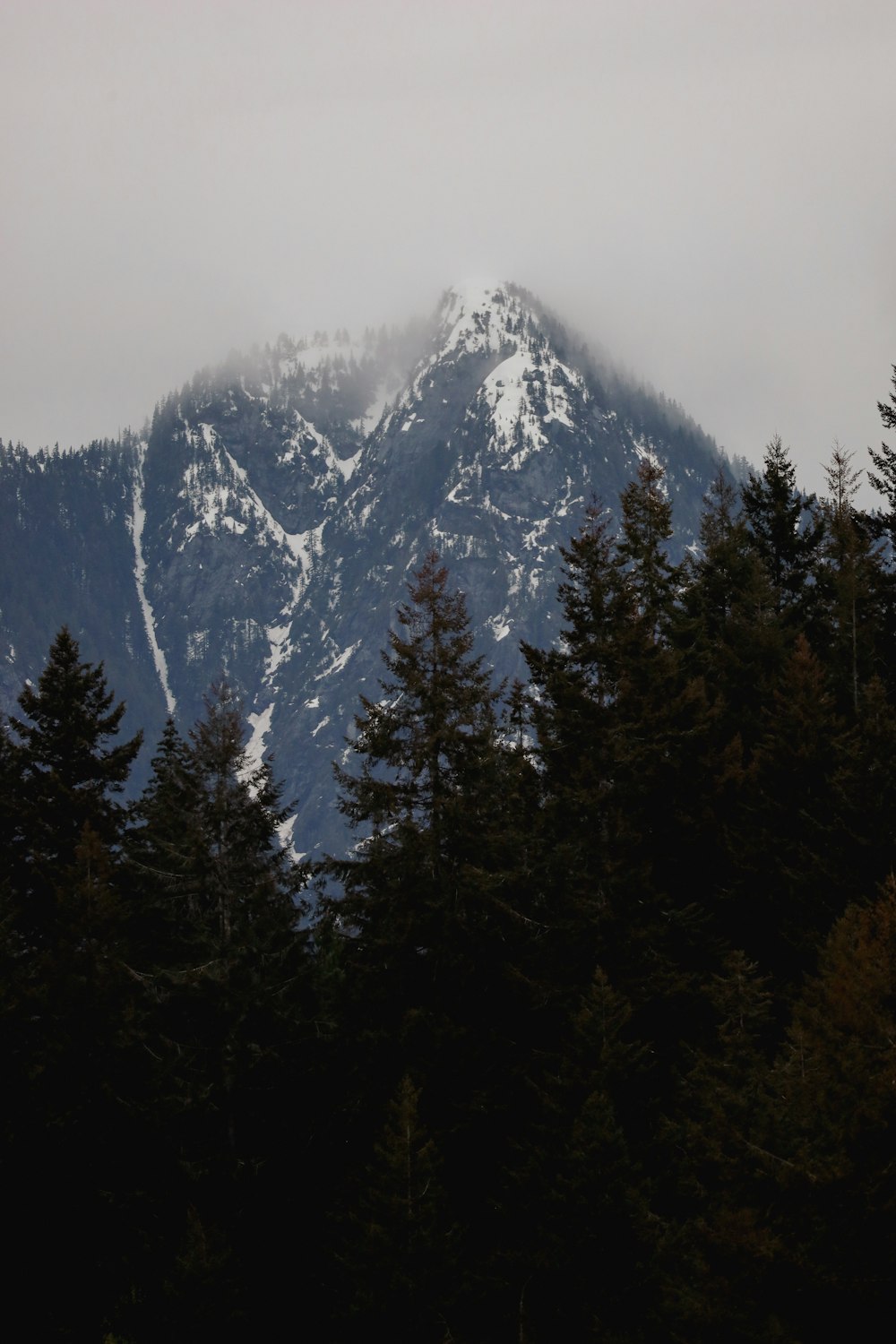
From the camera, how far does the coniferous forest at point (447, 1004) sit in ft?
82.0

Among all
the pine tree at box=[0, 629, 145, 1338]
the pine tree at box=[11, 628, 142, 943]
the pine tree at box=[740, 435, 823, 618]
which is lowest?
the pine tree at box=[0, 629, 145, 1338]

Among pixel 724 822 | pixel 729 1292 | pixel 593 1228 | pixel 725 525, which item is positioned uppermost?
pixel 725 525

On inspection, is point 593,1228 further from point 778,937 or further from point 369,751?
point 369,751

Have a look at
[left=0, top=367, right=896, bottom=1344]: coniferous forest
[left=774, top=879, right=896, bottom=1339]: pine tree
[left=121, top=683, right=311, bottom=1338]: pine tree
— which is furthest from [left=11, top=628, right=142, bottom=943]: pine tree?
[left=774, top=879, right=896, bottom=1339]: pine tree

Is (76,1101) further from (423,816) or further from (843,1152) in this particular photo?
(843,1152)

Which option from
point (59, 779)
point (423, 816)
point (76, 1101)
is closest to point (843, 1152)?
point (423, 816)

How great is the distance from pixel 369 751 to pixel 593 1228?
1092 centimetres

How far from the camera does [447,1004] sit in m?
28.9

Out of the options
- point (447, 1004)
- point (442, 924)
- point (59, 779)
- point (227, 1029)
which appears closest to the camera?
point (442, 924)

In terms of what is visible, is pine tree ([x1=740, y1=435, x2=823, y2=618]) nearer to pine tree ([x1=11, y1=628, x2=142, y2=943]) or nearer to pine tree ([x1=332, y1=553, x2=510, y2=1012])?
pine tree ([x1=332, y1=553, x2=510, y2=1012])

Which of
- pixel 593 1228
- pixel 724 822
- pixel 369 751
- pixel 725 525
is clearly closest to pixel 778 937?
pixel 724 822

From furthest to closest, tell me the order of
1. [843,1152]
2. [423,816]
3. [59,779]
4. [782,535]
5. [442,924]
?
1. [782,535]
2. [59,779]
3. [423,816]
4. [442,924]
5. [843,1152]

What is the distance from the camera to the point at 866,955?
21312 mm

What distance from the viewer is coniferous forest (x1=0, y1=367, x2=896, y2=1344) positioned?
82.0ft
